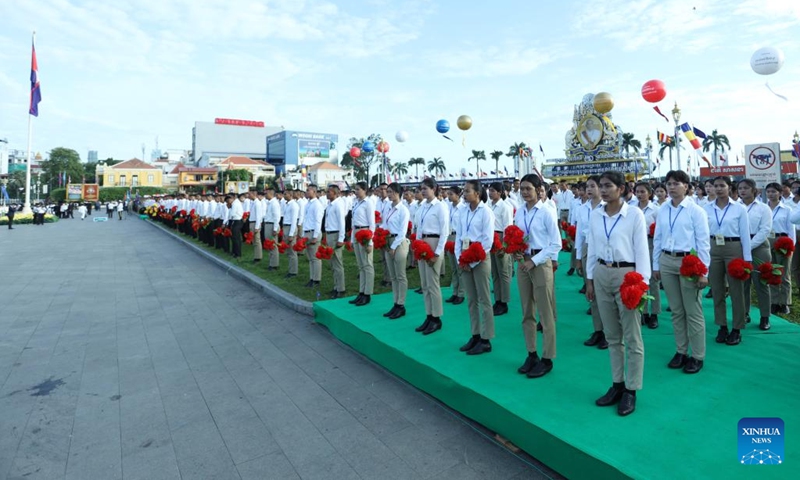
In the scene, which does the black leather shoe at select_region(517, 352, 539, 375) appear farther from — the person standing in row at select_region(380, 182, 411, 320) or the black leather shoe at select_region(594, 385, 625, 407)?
the person standing in row at select_region(380, 182, 411, 320)

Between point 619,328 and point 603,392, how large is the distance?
543 mm

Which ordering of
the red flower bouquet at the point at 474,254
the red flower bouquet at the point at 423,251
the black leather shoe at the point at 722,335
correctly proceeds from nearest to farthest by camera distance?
the red flower bouquet at the point at 474,254
the black leather shoe at the point at 722,335
the red flower bouquet at the point at 423,251

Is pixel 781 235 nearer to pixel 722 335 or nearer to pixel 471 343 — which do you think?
pixel 722 335

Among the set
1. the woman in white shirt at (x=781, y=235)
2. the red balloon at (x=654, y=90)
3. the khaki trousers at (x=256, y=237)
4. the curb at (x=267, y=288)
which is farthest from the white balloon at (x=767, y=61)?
the khaki trousers at (x=256, y=237)

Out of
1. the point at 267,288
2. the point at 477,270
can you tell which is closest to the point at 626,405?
the point at 477,270

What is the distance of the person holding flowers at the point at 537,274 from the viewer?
3.88m

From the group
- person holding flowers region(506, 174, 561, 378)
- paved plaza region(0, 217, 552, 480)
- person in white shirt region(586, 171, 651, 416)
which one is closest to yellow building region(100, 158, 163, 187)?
paved plaza region(0, 217, 552, 480)

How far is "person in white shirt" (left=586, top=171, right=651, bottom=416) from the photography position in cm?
322

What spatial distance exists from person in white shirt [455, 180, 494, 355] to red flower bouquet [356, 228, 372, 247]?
6.65 ft

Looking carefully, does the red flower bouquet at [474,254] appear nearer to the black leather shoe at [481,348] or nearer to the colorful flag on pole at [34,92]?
the black leather shoe at [481,348]

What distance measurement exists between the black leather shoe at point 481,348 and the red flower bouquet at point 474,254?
2.71 ft

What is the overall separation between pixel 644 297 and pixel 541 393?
41.7 inches

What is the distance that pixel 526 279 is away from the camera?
403 cm

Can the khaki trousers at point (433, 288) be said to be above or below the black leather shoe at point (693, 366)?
above
